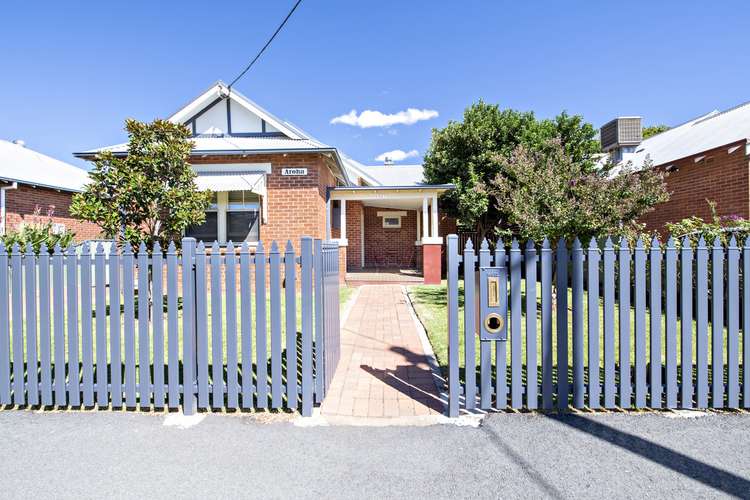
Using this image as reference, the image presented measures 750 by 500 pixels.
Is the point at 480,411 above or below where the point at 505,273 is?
below

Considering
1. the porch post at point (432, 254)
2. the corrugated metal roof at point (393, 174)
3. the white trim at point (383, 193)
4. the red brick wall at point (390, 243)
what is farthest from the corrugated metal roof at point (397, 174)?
the porch post at point (432, 254)

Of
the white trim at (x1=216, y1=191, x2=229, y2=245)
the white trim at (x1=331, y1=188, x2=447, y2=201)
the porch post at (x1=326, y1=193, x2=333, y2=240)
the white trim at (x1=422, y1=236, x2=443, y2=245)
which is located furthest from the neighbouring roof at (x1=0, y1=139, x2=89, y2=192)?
the white trim at (x1=422, y1=236, x2=443, y2=245)

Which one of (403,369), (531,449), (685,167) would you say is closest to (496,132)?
Answer: (685,167)

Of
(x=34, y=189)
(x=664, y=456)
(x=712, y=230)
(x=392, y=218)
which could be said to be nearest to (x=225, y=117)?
(x=34, y=189)

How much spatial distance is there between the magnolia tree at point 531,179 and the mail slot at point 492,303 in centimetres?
446

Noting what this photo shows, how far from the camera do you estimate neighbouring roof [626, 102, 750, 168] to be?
11383mm

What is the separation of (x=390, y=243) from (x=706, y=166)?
12.1 meters

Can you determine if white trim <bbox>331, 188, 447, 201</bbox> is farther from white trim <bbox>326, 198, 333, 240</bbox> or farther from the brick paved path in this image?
the brick paved path

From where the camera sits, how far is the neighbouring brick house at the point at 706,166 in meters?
10.3

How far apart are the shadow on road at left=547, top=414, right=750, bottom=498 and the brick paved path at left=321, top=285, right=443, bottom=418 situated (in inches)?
49.5

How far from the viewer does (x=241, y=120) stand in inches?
524

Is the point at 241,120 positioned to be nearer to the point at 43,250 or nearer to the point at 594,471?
the point at 43,250

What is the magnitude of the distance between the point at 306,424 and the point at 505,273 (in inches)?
87.7

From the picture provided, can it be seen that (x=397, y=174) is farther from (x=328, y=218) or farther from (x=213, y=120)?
(x=213, y=120)
